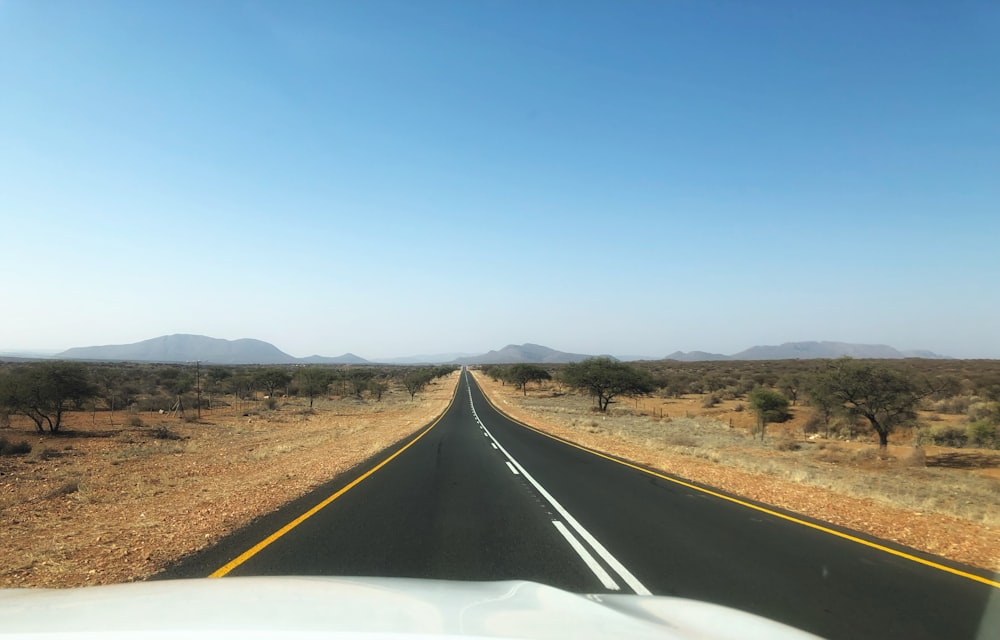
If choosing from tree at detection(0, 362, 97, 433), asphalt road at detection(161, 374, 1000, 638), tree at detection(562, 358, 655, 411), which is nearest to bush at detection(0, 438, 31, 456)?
tree at detection(0, 362, 97, 433)

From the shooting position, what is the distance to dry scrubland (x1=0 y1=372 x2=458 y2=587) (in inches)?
277

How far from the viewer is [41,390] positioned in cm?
2948

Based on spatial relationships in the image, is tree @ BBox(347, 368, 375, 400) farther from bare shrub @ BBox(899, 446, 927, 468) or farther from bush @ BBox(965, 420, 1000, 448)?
bush @ BBox(965, 420, 1000, 448)

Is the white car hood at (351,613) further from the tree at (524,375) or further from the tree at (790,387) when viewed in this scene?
the tree at (524,375)

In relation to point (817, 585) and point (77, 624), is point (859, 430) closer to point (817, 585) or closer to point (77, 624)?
point (817, 585)

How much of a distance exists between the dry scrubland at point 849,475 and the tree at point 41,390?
25.5 metres

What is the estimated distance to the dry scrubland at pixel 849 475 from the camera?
31.2ft

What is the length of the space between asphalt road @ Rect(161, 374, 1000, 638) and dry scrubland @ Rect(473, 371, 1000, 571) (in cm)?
137

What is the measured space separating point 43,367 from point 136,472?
65.5 feet

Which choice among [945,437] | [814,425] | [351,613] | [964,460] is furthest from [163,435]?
[945,437]

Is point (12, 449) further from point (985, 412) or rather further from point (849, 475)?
point (985, 412)

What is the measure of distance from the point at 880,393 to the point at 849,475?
36.0 feet

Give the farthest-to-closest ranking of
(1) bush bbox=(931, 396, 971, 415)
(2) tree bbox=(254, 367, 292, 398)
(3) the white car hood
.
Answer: (2) tree bbox=(254, 367, 292, 398), (1) bush bbox=(931, 396, 971, 415), (3) the white car hood

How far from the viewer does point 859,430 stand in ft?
116
